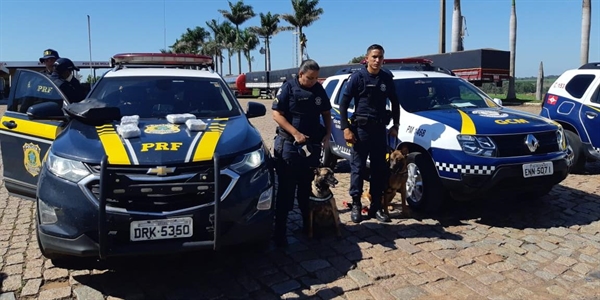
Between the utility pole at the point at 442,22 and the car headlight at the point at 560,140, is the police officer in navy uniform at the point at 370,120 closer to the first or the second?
the car headlight at the point at 560,140

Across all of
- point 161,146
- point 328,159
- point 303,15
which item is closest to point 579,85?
point 328,159

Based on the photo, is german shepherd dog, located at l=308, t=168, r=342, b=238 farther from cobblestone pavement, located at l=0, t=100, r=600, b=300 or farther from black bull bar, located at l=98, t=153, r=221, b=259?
black bull bar, located at l=98, t=153, r=221, b=259

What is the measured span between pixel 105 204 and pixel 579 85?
Answer: 23.2ft

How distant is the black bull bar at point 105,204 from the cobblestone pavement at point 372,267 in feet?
1.58

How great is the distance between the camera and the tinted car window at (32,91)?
480cm

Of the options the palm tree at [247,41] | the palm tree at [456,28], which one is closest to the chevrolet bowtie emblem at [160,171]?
the palm tree at [456,28]

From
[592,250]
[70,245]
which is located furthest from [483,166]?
[70,245]

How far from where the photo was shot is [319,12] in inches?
1767

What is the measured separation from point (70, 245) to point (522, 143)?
4.22 metres

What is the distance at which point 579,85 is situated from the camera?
274 inches

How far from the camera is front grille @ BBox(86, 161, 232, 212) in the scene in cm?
299

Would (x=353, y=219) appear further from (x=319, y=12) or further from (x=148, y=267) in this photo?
(x=319, y=12)

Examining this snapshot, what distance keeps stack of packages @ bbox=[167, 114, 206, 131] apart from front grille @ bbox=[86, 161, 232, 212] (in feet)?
1.91

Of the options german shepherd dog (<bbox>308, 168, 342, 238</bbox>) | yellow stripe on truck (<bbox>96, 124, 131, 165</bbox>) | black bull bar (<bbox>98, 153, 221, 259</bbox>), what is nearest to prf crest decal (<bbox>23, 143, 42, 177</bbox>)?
yellow stripe on truck (<bbox>96, 124, 131, 165</bbox>)
